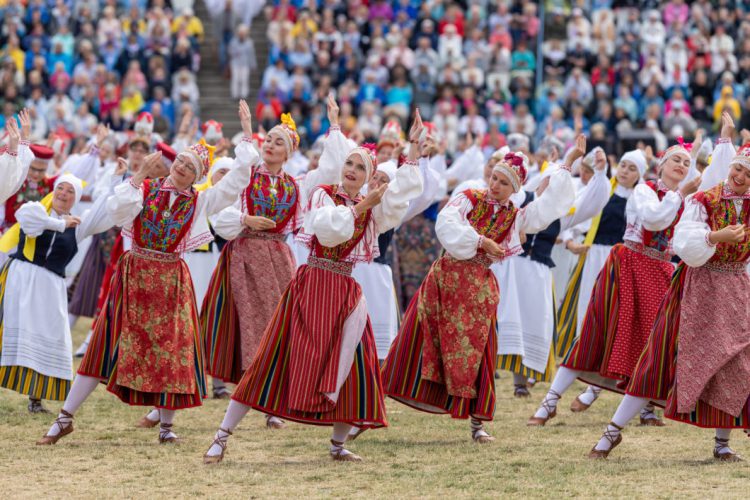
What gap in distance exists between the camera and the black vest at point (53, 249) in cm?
780

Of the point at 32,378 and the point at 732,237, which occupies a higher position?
the point at 732,237

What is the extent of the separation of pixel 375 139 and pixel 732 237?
395 inches

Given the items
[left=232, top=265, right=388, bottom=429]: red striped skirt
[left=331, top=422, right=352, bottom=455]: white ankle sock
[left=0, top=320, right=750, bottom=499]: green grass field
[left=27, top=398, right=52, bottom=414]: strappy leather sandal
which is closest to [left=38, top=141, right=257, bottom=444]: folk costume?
[left=0, top=320, right=750, bottom=499]: green grass field

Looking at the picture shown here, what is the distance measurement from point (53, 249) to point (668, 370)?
3.52 meters

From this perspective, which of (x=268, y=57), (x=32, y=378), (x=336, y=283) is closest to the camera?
(x=336, y=283)

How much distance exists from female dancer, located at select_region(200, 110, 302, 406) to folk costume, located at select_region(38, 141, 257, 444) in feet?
2.38

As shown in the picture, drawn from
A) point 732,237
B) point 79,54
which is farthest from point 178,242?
point 79,54

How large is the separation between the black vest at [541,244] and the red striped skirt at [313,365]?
256cm

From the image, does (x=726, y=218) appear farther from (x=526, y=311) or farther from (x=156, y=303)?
(x=156, y=303)

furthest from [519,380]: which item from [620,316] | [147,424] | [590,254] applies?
[147,424]

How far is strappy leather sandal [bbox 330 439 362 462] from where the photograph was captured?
689 cm

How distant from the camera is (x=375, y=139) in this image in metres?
16.3

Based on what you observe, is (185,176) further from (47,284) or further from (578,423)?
(578,423)

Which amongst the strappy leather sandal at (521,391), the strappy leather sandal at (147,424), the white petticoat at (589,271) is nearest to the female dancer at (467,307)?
the strappy leather sandal at (147,424)
